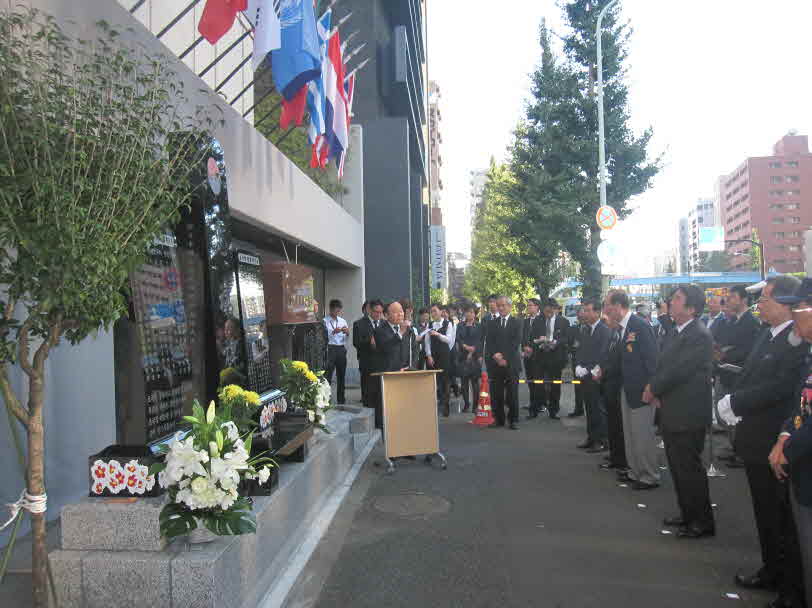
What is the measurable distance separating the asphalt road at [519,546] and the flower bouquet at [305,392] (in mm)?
955

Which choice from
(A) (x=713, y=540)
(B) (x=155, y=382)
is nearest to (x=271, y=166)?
(B) (x=155, y=382)

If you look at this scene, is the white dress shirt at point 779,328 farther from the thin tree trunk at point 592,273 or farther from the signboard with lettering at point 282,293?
the thin tree trunk at point 592,273

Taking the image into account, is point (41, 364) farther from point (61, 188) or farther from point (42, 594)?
point (42, 594)

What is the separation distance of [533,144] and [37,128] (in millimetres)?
23943

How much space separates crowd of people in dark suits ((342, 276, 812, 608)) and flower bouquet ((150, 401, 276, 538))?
297cm

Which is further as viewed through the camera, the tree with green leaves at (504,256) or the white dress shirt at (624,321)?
the tree with green leaves at (504,256)

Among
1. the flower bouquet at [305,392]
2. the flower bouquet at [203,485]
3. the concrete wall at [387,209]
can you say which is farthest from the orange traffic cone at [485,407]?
the concrete wall at [387,209]

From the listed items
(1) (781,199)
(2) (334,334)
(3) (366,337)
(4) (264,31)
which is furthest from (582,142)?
(1) (781,199)

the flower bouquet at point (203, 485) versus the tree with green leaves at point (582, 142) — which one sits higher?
the tree with green leaves at point (582, 142)

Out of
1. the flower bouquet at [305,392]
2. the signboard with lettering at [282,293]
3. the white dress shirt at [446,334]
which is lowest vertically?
the flower bouquet at [305,392]

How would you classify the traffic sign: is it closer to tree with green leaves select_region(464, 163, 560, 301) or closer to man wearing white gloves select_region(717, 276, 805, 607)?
tree with green leaves select_region(464, 163, 560, 301)

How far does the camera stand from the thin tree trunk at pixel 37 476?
122 inches

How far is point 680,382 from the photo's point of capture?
5426 mm

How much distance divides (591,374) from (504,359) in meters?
1.95
